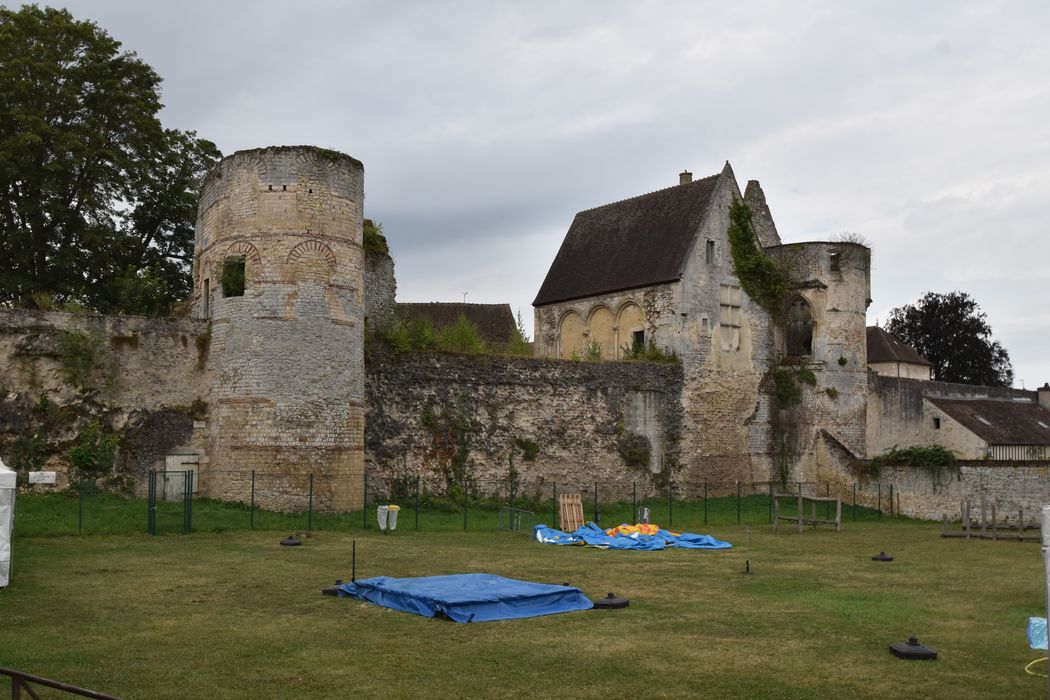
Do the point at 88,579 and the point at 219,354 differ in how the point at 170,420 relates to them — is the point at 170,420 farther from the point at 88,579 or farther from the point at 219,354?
the point at 88,579

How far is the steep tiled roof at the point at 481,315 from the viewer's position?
5069 centimetres

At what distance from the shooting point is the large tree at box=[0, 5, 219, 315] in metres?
31.0

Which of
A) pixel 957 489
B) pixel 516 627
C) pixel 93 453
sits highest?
pixel 93 453

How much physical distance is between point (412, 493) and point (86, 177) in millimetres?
14758

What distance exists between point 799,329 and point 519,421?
44.7 ft

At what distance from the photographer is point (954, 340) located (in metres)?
67.2

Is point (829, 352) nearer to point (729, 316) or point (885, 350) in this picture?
point (729, 316)

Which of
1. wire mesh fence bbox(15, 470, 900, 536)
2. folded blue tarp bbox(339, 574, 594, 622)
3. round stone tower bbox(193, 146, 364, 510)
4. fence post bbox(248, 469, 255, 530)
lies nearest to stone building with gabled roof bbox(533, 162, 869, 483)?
wire mesh fence bbox(15, 470, 900, 536)

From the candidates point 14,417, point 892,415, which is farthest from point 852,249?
point 14,417

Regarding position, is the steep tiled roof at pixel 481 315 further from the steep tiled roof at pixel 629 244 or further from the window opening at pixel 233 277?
the window opening at pixel 233 277

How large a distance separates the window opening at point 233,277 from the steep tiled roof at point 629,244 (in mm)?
15887

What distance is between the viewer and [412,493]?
29.4 metres

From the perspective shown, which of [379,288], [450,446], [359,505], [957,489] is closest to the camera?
[359,505]

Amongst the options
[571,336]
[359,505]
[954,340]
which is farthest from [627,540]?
[954,340]
